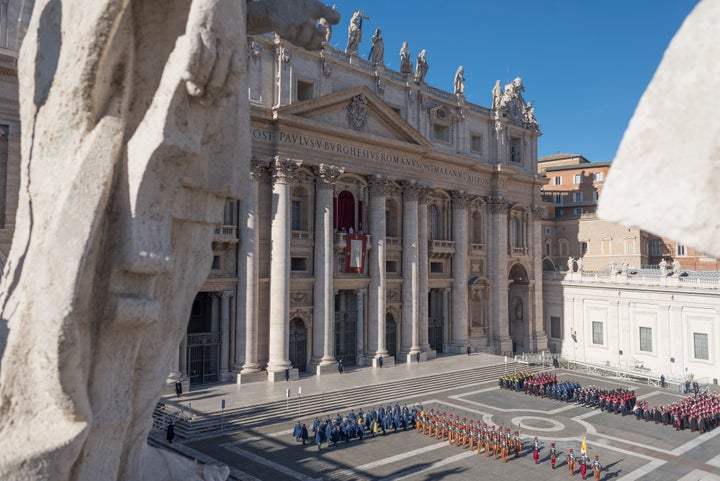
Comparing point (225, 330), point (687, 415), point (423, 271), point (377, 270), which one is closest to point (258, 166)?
point (225, 330)

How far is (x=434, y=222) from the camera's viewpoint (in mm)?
38500

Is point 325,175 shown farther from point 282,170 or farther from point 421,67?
point 421,67

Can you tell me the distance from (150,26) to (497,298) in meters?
37.3

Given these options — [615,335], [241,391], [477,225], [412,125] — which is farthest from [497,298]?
[241,391]

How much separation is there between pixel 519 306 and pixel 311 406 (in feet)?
81.1

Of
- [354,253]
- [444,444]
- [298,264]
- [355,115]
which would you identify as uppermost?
[355,115]

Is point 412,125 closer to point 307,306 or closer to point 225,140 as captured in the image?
point 307,306

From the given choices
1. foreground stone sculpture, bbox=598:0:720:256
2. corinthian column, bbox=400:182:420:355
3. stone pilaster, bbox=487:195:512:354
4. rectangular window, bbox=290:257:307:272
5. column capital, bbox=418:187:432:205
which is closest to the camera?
foreground stone sculpture, bbox=598:0:720:256

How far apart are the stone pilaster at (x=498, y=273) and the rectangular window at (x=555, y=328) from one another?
202 inches

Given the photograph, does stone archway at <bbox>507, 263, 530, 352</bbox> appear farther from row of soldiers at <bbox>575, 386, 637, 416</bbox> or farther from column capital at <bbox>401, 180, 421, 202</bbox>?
row of soldiers at <bbox>575, 386, 637, 416</bbox>

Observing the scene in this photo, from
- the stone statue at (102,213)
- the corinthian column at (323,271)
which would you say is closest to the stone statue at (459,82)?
the corinthian column at (323,271)

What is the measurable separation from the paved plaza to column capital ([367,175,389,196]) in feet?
34.8

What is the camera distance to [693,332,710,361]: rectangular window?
3372 centimetres

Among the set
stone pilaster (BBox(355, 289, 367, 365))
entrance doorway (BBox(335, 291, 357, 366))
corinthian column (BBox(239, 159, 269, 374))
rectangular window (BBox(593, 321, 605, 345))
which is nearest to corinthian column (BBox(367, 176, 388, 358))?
stone pilaster (BBox(355, 289, 367, 365))
